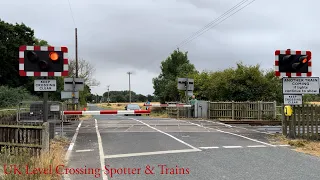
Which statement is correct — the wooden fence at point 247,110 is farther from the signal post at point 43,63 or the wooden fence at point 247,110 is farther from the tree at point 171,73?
the tree at point 171,73

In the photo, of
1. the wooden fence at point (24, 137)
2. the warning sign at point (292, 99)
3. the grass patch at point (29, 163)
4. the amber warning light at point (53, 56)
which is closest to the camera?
the grass patch at point (29, 163)

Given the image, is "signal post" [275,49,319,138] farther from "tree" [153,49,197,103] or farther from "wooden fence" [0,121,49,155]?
"tree" [153,49,197,103]

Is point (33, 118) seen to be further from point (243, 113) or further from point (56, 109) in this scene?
point (243, 113)

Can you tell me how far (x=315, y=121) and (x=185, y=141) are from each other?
4.61 metres

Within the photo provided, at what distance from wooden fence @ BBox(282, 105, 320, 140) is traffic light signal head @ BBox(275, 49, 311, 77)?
4.14 feet

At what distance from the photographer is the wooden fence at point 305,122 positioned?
1144 cm

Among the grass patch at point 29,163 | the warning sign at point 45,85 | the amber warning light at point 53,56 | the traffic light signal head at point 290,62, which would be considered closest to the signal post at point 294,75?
the traffic light signal head at point 290,62

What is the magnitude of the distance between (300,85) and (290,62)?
96 cm

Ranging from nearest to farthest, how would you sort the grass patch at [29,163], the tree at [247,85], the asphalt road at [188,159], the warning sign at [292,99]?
the grass patch at [29,163] < the asphalt road at [188,159] < the warning sign at [292,99] < the tree at [247,85]

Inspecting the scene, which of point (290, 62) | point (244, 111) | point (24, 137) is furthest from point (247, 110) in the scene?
point (24, 137)

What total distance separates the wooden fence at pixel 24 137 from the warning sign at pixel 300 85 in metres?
8.51

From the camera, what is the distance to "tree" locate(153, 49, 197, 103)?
46.3 meters

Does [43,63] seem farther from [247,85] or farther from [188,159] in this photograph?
[247,85]

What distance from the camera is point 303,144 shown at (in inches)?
409
